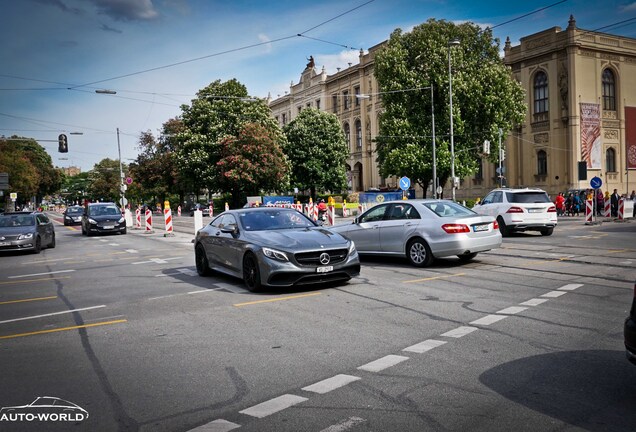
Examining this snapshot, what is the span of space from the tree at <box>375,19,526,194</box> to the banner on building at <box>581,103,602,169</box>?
9.76 metres

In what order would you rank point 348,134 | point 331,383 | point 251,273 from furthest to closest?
point 348,134 < point 251,273 < point 331,383

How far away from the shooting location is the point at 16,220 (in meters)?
19.9

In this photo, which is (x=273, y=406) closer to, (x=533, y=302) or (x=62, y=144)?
(x=533, y=302)

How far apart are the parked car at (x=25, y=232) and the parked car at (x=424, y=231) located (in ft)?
38.7

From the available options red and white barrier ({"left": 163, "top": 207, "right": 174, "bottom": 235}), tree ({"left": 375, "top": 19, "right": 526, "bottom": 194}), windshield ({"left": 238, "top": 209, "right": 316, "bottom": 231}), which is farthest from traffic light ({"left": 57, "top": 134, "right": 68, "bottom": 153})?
windshield ({"left": 238, "top": 209, "right": 316, "bottom": 231})

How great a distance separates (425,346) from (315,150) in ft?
179

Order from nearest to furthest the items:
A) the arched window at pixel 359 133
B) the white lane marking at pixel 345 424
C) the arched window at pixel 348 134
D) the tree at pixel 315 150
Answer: the white lane marking at pixel 345 424, the tree at pixel 315 150, the arched window at pixel 359 133, the arched window at pixel 348 134

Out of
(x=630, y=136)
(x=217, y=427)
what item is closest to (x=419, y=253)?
(x=217, y=427)

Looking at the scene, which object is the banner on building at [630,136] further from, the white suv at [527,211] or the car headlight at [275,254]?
the car headlight at [275,254]

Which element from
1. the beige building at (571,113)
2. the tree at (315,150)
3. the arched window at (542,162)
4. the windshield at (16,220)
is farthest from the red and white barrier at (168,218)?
the arched window at (542,162)

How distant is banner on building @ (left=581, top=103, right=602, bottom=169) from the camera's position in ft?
156

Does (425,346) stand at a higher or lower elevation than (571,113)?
lower

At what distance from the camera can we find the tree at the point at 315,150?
196 ft

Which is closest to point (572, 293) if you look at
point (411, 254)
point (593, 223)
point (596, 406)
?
point (411, 254)
